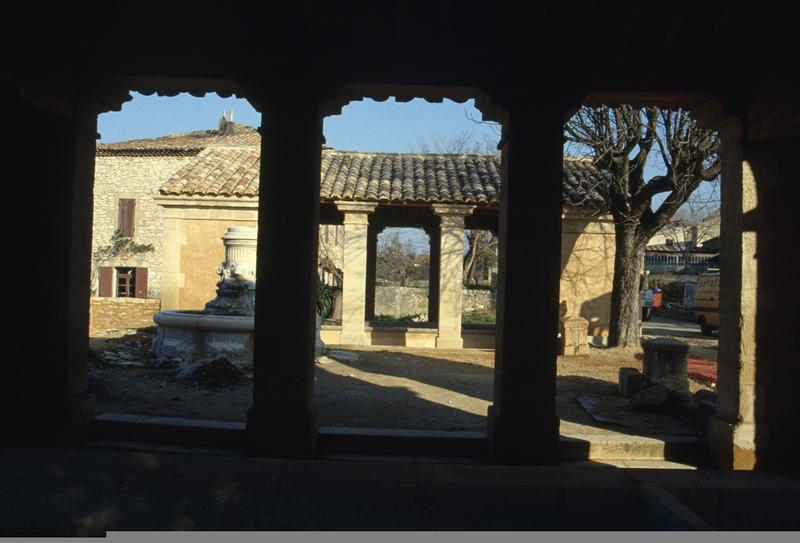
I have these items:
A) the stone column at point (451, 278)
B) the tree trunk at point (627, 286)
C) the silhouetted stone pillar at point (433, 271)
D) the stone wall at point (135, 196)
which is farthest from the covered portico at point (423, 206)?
the stone wall at point (135, 196)

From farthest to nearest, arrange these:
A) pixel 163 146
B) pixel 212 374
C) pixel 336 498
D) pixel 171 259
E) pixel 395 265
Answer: pixel 395 265 < pixel 163 146 < pixel 171 259 < pixel 212 374 < pixel 336 498

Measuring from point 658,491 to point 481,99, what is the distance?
327 centimetres

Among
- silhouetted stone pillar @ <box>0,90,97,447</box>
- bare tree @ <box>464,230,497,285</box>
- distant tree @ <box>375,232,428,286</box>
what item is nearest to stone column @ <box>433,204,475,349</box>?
silhouetted stone pillar @ <box>0,90,97,447</box>

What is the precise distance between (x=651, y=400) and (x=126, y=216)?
24307mm

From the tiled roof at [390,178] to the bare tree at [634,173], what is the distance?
2.80 ft

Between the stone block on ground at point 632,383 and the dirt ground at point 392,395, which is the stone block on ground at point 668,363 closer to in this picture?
the stone block on ground at point 632,383

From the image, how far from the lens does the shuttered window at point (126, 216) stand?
25328 millimetres

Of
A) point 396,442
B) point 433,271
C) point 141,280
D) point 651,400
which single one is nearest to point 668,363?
point 651,400

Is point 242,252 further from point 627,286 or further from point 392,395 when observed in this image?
point 627,286

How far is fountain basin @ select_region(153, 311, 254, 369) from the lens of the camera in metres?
8.54

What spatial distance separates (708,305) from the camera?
850 inches

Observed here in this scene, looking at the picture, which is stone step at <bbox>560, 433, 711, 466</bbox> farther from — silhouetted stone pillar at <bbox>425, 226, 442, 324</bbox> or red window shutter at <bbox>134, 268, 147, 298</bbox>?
red window shutter at <bbox>134, 268, 147, 298</bbox>

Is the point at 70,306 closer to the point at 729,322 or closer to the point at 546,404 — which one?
the point at 546,404

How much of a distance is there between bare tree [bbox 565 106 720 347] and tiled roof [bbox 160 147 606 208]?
33.6 inches
